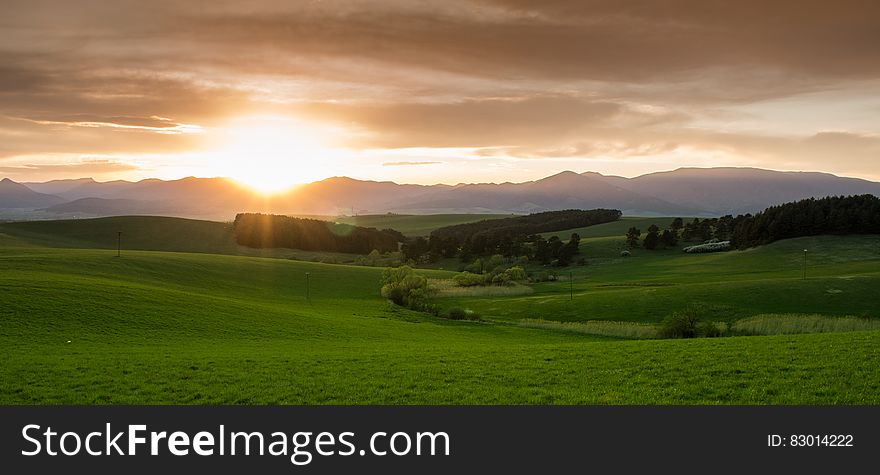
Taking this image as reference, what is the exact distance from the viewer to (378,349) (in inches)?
1439

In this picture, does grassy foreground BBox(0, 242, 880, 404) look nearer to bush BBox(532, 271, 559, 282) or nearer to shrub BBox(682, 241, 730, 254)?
bush BBox(532, 271, 559, 282)

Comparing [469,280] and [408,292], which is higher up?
[408,292]

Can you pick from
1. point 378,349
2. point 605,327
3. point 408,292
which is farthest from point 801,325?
point 408,292

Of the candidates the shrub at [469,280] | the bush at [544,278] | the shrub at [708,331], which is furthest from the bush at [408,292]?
the bush at [544,278]

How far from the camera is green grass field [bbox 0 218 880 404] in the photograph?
70.5 ft

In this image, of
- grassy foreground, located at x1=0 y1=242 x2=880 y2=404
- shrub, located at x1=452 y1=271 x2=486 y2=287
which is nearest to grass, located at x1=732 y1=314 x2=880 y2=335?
grassy foreground, located at x1=0 y1=242 x2=880 y2=404

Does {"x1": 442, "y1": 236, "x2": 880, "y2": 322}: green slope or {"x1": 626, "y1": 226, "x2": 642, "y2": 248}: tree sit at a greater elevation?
{"x1": 626, "y1": 226, "x2": 642, "y2": 248}: tree

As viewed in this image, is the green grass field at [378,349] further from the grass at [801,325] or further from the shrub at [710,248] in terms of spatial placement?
the shrub at [710,248]

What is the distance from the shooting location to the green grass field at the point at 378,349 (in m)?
21.5

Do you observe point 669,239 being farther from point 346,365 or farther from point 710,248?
point 346,365

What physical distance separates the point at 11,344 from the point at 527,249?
155540mm

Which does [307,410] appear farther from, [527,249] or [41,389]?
[527,249]

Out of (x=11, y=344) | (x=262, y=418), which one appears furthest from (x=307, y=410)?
(x=11, y=344)

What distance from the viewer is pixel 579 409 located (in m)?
19.0
